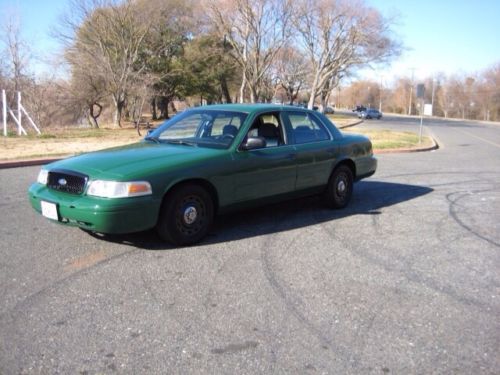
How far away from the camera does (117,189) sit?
182 inches

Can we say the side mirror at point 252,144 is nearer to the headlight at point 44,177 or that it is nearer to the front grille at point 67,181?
the front grille at point 67,181

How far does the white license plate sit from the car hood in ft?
1.30

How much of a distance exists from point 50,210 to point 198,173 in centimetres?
149

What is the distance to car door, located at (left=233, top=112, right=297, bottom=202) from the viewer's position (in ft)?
18.4

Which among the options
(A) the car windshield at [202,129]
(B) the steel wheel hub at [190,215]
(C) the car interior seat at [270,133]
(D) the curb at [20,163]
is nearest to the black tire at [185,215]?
(B) the steel wheel hub at [190,215]

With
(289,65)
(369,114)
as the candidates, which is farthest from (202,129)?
(369,114)

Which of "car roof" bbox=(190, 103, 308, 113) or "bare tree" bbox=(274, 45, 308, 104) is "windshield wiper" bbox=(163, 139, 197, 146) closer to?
"car roof" bbox=(190, 103, 308, 113)

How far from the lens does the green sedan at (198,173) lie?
4699 mm

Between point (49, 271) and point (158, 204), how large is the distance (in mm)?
1137

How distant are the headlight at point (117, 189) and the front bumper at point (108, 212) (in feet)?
0.14

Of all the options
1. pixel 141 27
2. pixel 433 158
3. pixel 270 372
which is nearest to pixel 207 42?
pixel 141 27

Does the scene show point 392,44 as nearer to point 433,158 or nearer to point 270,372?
point 433,158

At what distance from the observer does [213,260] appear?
189 inches

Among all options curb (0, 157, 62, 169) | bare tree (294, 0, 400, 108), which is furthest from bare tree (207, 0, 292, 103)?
curb (0, 157, 62, 169)
